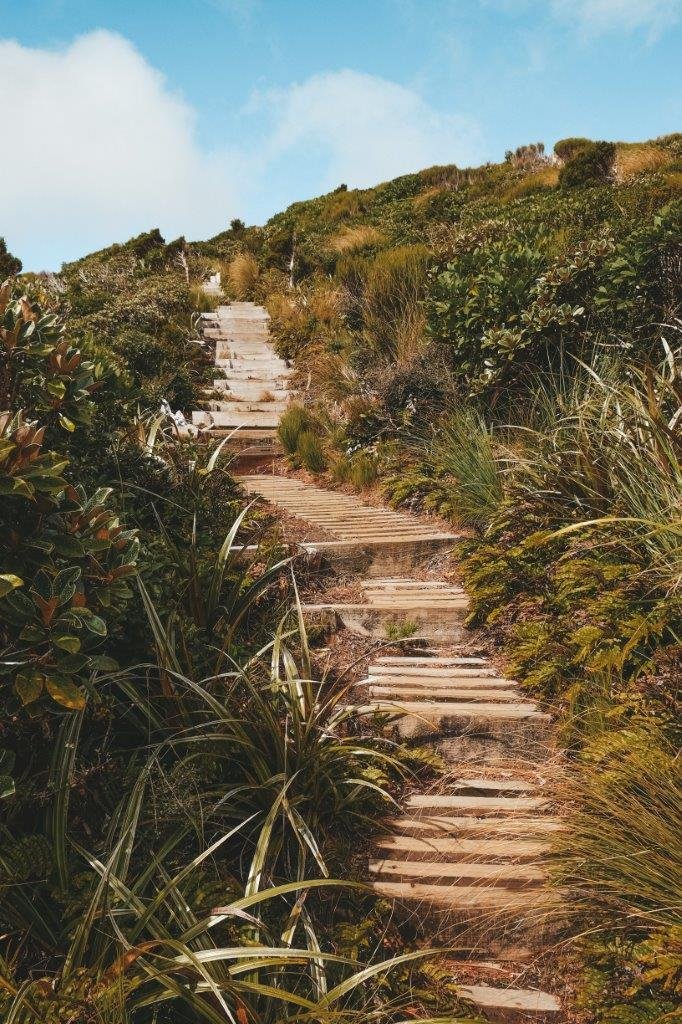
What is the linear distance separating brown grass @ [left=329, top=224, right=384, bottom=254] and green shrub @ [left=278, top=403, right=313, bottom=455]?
647 centimetres

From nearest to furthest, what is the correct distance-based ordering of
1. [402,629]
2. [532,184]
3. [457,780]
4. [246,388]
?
[457,780] < [402,629] < [246,388] < [532,184]

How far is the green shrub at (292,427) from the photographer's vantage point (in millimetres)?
8016

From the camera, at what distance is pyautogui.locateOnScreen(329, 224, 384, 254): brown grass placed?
1372 cm

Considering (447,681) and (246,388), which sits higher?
(246,388)

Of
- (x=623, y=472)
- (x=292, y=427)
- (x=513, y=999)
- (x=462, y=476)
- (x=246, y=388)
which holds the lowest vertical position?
(x=513, y=999)

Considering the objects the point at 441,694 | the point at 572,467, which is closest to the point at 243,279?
the point at 572,467

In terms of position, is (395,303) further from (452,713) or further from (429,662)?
(452,713)

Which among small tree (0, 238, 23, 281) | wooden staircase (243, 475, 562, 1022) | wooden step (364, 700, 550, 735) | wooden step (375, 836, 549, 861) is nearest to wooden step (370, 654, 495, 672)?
wooden staircase (243, 475, 562, 1022)

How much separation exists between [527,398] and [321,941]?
15.5ft

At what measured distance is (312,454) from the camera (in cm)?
754

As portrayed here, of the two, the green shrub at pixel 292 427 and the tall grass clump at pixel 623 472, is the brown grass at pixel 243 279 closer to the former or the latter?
the green shrub at pixel 292 427

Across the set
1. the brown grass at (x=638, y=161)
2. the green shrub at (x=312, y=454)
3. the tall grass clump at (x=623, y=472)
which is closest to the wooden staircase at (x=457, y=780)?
the tall grass clump at (x=623, y=472)

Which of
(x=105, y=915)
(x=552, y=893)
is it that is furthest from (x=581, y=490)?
(x=105, y=915)

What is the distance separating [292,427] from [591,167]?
12.1 meters
